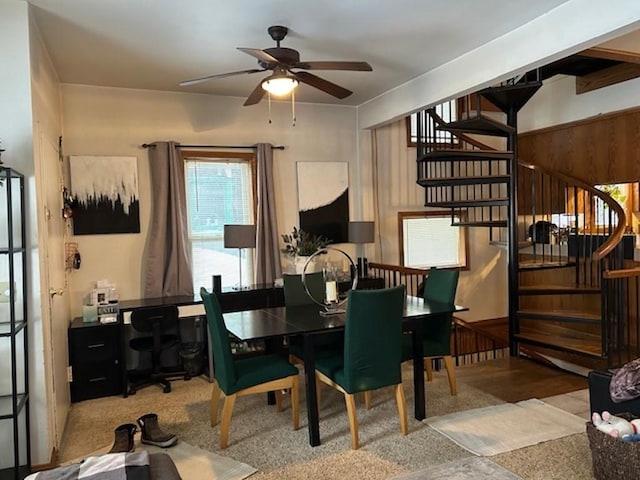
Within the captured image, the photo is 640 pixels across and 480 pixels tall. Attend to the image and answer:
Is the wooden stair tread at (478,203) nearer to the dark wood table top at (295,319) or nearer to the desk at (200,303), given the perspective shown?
the dark wood table top at (295,319)

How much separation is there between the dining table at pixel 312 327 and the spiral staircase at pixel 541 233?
1.68 m

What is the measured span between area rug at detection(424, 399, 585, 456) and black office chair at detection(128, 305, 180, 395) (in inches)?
91.3

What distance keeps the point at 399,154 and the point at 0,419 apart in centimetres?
473

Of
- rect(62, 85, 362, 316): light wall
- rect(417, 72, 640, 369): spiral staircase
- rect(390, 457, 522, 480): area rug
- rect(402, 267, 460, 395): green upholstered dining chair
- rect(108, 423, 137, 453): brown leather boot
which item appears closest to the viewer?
rect(390, 457, 522, 480): area rug

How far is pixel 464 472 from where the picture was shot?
2.78m

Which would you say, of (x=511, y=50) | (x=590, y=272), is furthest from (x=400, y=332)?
(x=590, y=272)

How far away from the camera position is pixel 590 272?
17.7 ft

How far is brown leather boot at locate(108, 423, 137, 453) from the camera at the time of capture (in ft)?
9.95

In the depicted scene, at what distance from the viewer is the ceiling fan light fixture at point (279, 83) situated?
3.19m

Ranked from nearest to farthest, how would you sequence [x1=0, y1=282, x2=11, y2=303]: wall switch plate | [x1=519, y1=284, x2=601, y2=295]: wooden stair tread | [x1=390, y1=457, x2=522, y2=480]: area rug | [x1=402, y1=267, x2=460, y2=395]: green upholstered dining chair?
[x1=390, y1=457, x2=522, y2=480]: area rug → [x1=0, y1=282, x2=11, y2=303]: wall switch plate → [x1=402, y1=267, x2=460, y2=395]: green upholstered dining chair → [x1=519, y1=284, x2=601, y2=295]: wooden stair tread

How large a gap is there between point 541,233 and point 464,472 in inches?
153

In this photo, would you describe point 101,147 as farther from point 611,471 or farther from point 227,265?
point 611,471

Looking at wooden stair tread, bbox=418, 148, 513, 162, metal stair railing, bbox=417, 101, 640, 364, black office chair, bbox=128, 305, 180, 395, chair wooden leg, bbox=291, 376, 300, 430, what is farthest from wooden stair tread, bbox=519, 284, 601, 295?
black office chair, bbox=128, 305, 180, 395

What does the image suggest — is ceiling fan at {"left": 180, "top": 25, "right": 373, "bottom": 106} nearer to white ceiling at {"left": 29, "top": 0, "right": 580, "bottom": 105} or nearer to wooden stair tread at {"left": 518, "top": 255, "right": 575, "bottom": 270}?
white ceiling at {"left": 29, "top": 0, "right": 580, "bottom": 105}
